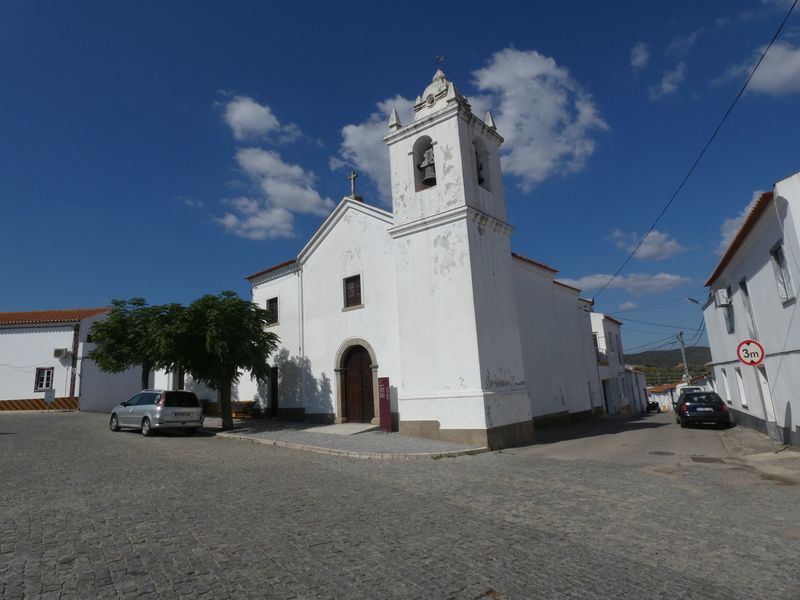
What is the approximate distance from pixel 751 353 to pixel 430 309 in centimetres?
786

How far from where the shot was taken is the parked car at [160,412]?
15266mm

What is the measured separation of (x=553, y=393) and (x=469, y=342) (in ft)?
27.4

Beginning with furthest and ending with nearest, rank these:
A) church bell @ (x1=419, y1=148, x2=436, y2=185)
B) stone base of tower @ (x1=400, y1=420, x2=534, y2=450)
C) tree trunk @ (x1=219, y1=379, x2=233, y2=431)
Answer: tree trunk @ (x1=219, y1=379, x2=233, y2=431)
church bell @ (x1=419, y1=148, x2=436, y2=185)
stone base of tower @ (x1=400, y1=420, x2=534, y2=450)

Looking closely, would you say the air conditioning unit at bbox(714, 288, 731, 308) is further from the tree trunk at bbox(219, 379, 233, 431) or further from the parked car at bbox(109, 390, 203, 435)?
the parked car at bbox(109, 390, 203, 435)

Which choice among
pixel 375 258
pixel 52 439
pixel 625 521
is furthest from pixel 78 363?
pixel 625 521

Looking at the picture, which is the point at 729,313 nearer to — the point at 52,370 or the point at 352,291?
the point at 352,291

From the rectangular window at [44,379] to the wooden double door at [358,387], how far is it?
21.8m

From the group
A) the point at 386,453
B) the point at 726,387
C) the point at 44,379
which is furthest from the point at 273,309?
the point at 726,387

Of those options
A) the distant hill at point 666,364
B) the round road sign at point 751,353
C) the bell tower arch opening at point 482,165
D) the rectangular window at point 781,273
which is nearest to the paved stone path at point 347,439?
the round road sign at point 751,353

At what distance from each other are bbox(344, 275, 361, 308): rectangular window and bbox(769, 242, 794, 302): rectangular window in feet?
41.1

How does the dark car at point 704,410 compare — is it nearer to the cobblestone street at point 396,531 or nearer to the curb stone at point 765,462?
the curb stone at point 765,462

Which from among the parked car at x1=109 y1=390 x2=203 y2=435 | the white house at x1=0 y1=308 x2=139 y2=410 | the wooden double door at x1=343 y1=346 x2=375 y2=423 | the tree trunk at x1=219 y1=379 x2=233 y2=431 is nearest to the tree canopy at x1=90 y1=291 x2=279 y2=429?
the tree trunk at x1=219 y1=379 x2=233 y2=431

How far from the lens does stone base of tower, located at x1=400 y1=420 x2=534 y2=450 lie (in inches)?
490

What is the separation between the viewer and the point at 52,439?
14008 millimetres
